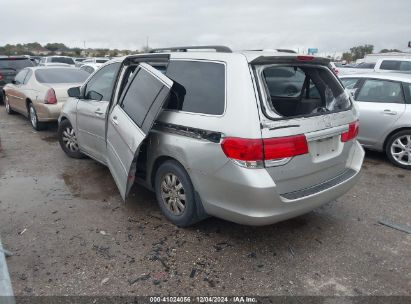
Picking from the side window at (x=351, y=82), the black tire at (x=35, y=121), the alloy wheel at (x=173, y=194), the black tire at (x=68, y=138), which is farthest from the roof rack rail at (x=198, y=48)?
the black tire at (x=35, y=121)

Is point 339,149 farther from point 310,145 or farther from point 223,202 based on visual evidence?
point 223,202

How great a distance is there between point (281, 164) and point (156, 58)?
6.34ft

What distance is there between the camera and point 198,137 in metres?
3.21

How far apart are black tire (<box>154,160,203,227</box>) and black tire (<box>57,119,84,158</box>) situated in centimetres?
265

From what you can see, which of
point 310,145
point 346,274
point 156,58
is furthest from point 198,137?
point 346,274

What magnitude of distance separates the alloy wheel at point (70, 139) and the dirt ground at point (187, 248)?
3.77 ft

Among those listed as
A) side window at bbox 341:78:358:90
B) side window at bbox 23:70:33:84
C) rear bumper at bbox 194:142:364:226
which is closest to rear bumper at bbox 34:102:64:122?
side window at bbox 23:70:33:84

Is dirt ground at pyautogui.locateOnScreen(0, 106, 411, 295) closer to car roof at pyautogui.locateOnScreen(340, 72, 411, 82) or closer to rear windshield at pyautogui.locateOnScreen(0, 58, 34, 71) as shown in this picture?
car roof at pyautogui.locateOnScreen(340, 72, 411, 82)

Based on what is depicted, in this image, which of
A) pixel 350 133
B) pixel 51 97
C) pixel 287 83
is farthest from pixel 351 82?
pixel 51 97

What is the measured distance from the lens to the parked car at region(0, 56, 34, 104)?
12430 millimetres

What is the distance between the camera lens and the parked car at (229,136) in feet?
9.65

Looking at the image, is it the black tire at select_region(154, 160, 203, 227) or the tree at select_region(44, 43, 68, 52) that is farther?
the tree at select_region(44, 43, 68, 52)

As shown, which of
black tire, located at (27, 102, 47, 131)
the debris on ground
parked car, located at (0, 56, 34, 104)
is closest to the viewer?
the debris on ground

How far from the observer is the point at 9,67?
12750 mm
